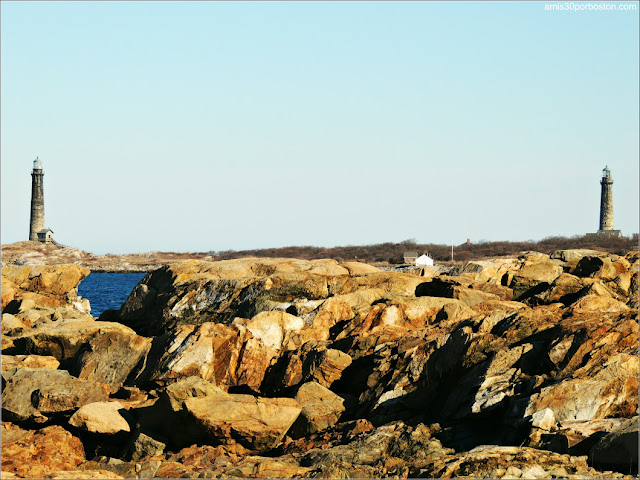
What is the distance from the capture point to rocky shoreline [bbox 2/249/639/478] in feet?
49.9

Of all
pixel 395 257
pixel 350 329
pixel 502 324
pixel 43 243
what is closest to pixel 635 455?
pixel 502 324

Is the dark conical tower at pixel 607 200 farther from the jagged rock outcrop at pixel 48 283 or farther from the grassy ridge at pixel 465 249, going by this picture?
the jagged rock outcrop at pixel 48 283

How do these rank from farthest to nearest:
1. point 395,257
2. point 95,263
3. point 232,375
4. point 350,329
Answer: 1. point 95,263
2. point 395,257
3. point 350,329
4. point 232,375

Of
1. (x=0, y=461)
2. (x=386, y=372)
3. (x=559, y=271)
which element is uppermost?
(x=559, y=271)

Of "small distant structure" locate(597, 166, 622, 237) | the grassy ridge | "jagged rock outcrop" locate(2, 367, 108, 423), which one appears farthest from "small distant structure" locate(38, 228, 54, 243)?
"jagged rock outcrop" locate(2, 367, 108, 423)

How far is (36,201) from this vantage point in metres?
120

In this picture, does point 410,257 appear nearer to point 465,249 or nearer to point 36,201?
point 465,249

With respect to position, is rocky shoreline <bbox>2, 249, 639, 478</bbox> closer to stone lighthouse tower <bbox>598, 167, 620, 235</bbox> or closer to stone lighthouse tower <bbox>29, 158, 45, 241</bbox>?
stone lighthouse tower <bbox>598, 167, 620, 235</bbox>

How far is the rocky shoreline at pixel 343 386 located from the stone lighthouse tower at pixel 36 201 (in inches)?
3787

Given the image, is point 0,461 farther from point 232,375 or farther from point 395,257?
point 395,257

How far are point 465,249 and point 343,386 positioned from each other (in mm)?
87676

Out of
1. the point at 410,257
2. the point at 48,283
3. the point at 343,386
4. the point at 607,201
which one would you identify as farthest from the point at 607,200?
the point at 343,386

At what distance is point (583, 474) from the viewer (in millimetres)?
13656

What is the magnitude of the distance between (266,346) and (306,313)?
3.06m
